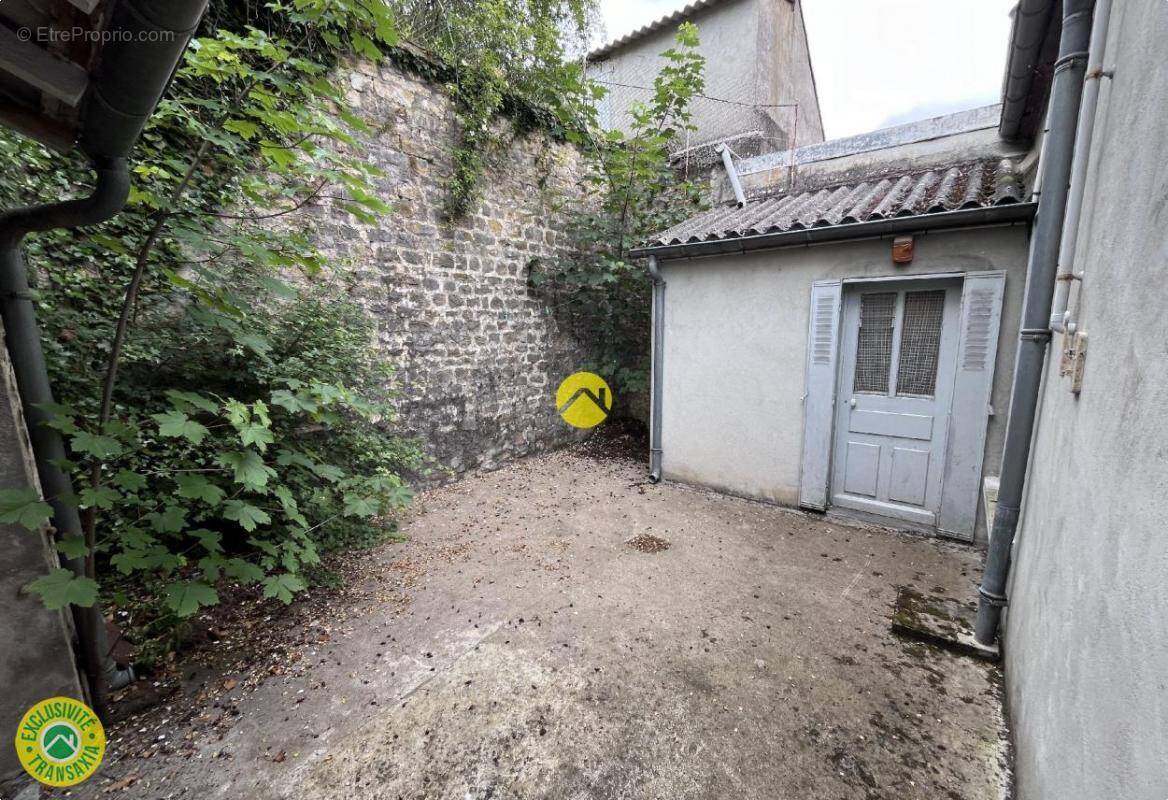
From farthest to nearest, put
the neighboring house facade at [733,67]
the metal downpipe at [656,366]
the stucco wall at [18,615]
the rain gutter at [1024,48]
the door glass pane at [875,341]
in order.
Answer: the neighboring house facade at [733,67] < the metal downpipe at [656,366] < the door glass pane at [875,341] < the rain gutter at [1024,48] < the stucco wall at [18,615]

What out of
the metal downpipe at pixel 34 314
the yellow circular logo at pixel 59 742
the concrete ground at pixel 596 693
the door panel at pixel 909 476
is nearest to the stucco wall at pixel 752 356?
the door panel at pixel 909 476

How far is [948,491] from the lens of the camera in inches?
146

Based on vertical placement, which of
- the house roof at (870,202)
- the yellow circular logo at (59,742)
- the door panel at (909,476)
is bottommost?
the yellow circular logo at (59,742)

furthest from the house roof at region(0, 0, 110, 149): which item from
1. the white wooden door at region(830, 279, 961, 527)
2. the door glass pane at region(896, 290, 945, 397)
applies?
the door glass pane at region(896, 290, 945, 397)

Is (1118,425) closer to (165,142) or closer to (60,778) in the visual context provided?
(60,778)

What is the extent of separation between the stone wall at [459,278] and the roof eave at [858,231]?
1.85 metres

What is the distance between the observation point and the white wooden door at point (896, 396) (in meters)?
3.75

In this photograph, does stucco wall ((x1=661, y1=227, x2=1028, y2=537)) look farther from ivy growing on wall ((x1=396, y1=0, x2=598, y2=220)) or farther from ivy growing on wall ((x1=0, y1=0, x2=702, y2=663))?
ivy growing on wall ((x1=0, y1=0, x2=702, y2=663))

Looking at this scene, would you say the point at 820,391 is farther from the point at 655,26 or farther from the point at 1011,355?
the point at 655,26

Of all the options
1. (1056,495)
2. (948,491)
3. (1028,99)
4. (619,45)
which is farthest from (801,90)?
(1056,495)

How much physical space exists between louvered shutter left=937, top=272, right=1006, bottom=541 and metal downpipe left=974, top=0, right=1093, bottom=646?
4.58ft

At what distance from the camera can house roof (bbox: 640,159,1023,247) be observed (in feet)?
11.6

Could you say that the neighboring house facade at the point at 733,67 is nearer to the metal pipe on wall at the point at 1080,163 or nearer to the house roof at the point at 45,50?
the metal pipe on wall at the point at 1080,163

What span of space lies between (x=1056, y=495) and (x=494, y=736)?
2.45 metres
